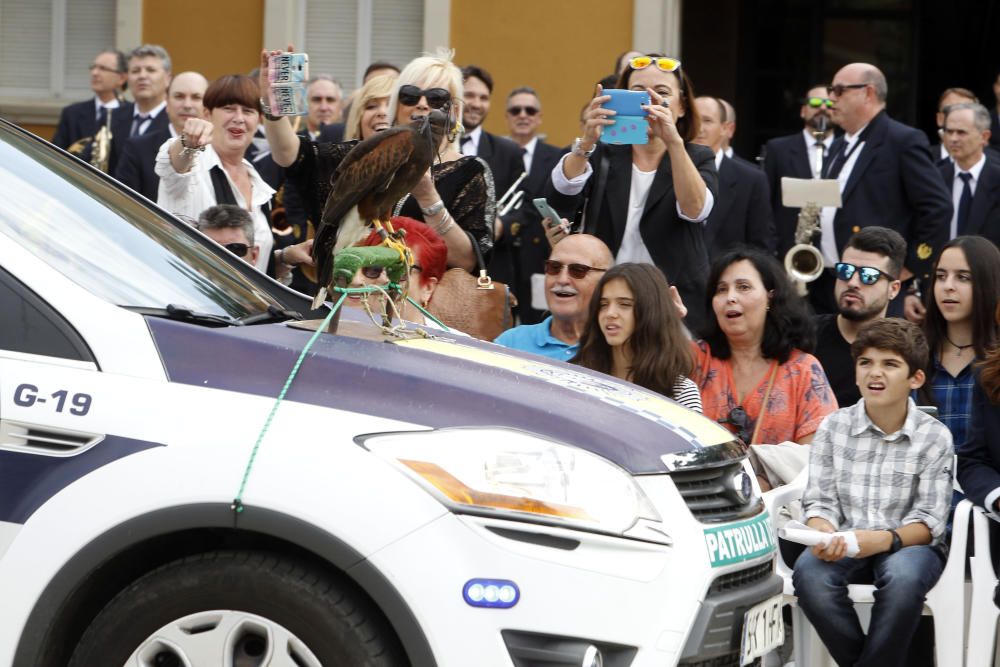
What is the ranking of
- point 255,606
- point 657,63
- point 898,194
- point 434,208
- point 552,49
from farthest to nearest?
point 552,49
point 898,194
point 657,63
point 434,208
point 255,606

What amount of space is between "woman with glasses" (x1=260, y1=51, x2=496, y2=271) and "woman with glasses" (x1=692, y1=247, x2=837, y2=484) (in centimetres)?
107

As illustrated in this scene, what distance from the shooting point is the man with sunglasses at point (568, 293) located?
6.42 meters

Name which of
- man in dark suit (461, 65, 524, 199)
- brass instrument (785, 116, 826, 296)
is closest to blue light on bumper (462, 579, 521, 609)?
brass instrument (785, 116, 826, 296)

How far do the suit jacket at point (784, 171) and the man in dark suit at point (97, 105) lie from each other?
16.4ft

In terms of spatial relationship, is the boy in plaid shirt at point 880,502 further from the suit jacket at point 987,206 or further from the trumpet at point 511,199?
the suit jacket at point 987,206

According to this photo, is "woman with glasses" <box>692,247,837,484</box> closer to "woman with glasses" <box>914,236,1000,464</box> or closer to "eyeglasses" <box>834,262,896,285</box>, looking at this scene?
"woman with glasses" <box>914,236,1000,464</box>

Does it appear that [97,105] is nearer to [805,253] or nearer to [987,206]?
[805,253]

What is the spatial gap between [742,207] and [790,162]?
1.38 meters

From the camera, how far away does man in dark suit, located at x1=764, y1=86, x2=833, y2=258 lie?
31.5 ft

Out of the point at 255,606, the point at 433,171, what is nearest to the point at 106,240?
the point at 255,606

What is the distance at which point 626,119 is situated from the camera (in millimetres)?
6699

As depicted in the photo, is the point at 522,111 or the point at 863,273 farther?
the point at 522,111

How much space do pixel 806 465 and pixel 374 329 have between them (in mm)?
2156

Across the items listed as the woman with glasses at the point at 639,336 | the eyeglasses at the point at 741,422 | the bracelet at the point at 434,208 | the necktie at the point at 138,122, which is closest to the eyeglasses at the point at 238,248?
the bracelet at the point at 434,208
